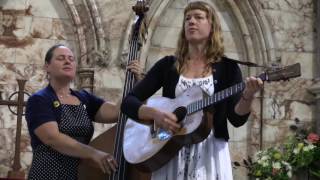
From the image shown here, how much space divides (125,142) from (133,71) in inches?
19.2

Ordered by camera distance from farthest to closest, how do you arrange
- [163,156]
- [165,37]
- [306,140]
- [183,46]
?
[165,37]
[306,140]
[183,46]
[163,156]

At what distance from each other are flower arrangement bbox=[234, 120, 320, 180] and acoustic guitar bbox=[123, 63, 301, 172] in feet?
10.1

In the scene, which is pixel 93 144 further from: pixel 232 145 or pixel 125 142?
pixel 232 145

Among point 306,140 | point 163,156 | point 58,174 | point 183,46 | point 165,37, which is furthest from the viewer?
point 165,37

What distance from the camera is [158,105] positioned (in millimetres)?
2217

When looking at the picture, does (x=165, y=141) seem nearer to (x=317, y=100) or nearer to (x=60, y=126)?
(x=60, y=126)

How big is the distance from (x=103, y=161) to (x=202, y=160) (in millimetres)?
575

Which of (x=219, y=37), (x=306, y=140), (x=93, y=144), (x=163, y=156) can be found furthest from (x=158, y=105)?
(x=306, y=140)

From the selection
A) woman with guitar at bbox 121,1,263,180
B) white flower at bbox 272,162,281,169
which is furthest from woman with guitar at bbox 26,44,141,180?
white flower at bbox 272,162,281,169

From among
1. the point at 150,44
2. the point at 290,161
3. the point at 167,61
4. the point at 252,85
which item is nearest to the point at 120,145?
the point at 167,61

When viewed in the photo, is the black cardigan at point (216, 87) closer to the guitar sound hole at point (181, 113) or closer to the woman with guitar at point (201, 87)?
the woman with guitar at point (201, 87)

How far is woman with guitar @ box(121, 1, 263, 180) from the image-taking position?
210 cm

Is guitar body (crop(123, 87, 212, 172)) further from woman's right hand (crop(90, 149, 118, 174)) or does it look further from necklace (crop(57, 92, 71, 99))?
necklace (crop(57, 92, 71, 99))

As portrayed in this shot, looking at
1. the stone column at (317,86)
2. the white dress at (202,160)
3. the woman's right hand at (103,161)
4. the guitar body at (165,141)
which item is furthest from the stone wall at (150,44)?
the white dress at (202,160)
